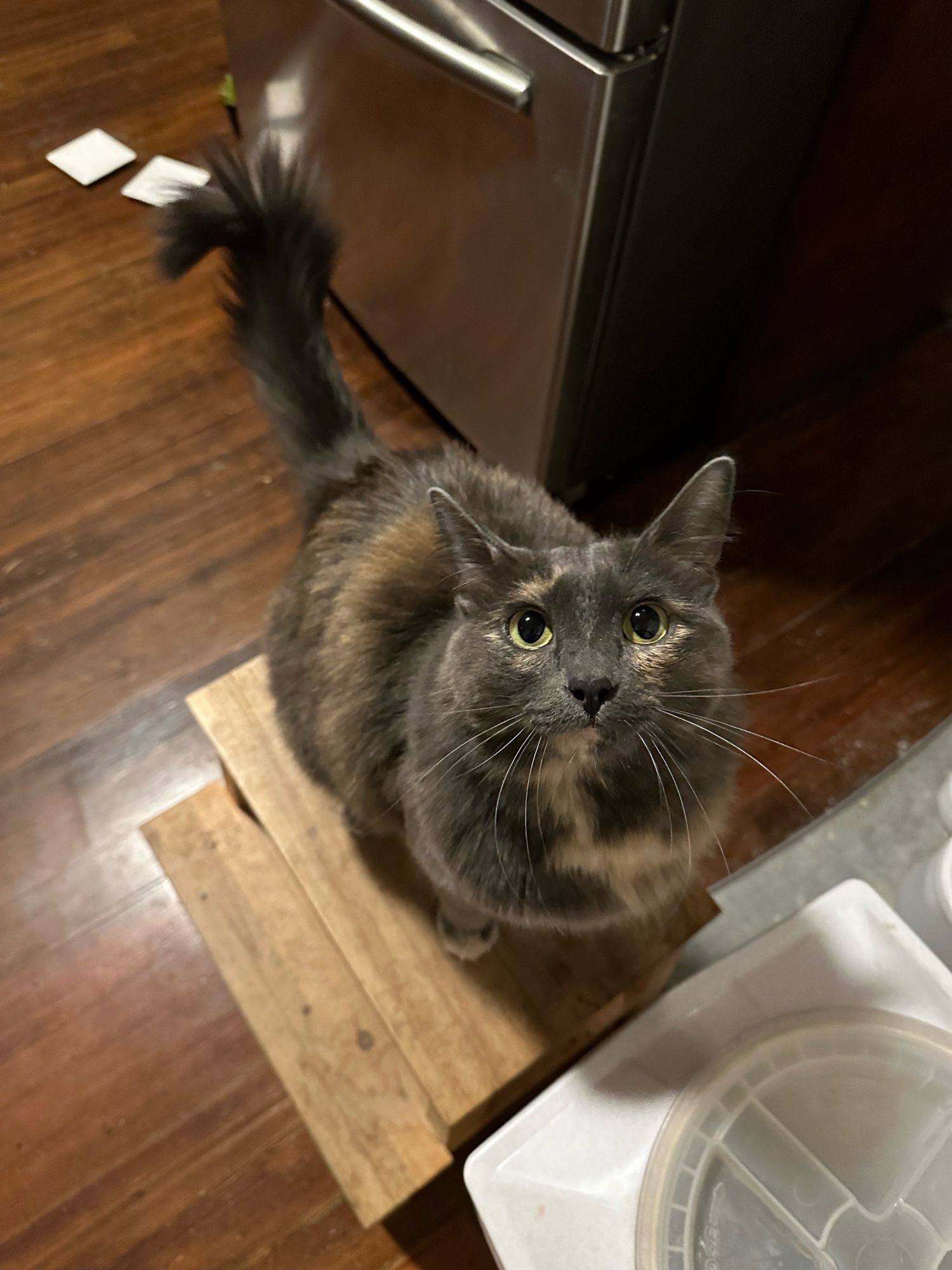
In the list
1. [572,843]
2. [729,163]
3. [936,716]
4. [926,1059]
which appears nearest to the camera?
[572,843]

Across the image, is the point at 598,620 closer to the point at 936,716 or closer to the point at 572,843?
the point at 572,843

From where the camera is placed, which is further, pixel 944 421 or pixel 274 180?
pixel 944 421

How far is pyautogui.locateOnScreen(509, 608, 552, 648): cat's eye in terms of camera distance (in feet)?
2.23

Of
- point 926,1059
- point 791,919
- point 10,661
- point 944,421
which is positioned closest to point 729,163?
point 944,421

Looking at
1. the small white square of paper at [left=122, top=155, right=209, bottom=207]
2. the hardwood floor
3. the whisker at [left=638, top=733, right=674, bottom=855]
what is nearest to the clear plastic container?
the hardwood floor

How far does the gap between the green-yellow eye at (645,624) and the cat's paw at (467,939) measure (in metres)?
0.44

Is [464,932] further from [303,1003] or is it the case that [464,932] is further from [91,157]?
[91,157]

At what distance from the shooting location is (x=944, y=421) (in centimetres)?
182

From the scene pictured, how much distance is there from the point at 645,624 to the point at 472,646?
0.13 m

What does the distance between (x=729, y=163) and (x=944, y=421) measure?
848mm

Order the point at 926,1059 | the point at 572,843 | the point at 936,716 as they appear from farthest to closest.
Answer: the point at 936,716, the point at 926,1059, the point at 572,843

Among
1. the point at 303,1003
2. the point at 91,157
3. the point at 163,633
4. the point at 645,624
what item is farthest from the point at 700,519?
the point at 91,157

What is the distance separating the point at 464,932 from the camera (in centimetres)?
99

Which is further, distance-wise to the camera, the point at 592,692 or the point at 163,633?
the point at 163,633
